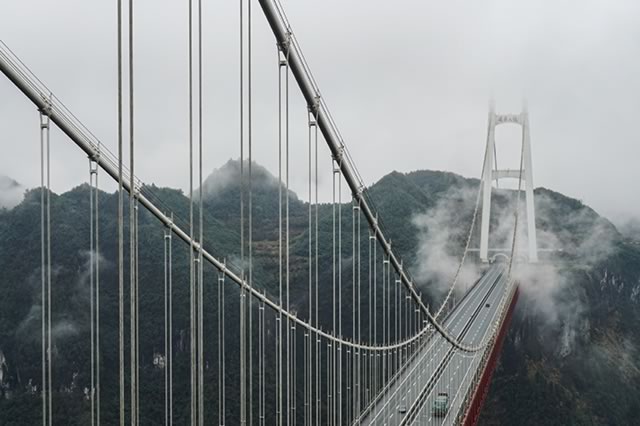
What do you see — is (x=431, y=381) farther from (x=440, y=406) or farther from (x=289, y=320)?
(x=289, y=320)

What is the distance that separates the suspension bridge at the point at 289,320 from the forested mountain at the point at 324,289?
2.51ft

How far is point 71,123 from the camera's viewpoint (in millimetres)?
8734

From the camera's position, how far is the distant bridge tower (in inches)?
2434

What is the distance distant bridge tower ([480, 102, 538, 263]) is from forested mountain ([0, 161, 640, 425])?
4937 millimetres

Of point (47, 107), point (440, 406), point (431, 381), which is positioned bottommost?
point (431, 381)

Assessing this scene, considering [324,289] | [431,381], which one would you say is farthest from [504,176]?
[431,381]

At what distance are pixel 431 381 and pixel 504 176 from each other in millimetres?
44568

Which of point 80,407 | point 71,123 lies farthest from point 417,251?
point 71,123

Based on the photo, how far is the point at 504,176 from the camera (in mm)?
67250

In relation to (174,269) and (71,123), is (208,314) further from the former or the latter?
(71,123)

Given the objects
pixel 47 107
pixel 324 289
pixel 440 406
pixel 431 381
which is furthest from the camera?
pixel 324 289

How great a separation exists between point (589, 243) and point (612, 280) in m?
8.65

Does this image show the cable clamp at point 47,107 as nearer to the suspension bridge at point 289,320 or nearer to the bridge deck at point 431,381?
the suspension bridge at point 289,320

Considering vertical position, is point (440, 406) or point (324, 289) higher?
point (440, 406)
